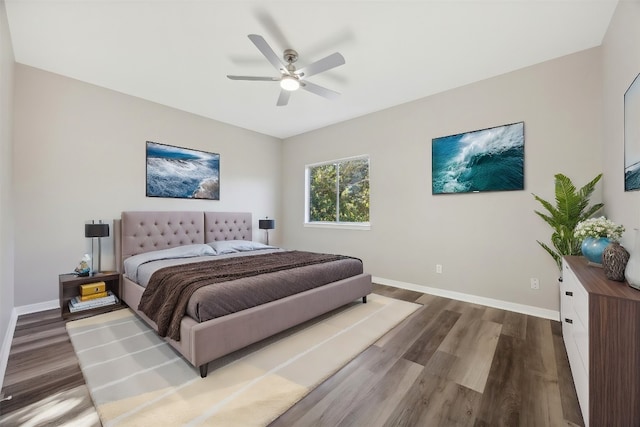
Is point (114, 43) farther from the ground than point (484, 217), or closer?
farther from the ground

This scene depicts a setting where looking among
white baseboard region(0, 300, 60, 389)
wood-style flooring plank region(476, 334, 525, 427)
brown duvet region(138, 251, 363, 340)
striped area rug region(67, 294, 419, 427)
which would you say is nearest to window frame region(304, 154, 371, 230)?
brown duvet region(138, 251, 363, 340)

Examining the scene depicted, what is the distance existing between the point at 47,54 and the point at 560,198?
5.46m

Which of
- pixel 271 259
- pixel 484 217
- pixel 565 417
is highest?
pixel 484 217

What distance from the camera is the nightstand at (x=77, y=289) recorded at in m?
2.86

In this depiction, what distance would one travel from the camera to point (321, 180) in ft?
17.5

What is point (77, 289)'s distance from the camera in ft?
10.2

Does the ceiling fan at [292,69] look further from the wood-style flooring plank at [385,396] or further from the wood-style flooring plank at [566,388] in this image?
the wood-style flooring plank at [566,388]

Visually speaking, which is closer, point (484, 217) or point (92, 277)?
point (92, 277)

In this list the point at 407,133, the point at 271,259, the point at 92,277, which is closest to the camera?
the point at 92,277

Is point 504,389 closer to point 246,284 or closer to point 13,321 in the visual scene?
point 246,284

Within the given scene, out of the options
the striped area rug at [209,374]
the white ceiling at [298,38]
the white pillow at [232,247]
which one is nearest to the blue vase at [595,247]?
the striped area rug at [209,374]

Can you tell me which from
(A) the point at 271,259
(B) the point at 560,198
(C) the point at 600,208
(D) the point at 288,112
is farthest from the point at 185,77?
(C) the point at 600,208

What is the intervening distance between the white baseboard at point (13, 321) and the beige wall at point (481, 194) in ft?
13.1

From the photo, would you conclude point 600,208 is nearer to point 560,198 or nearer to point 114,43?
point 560,198
